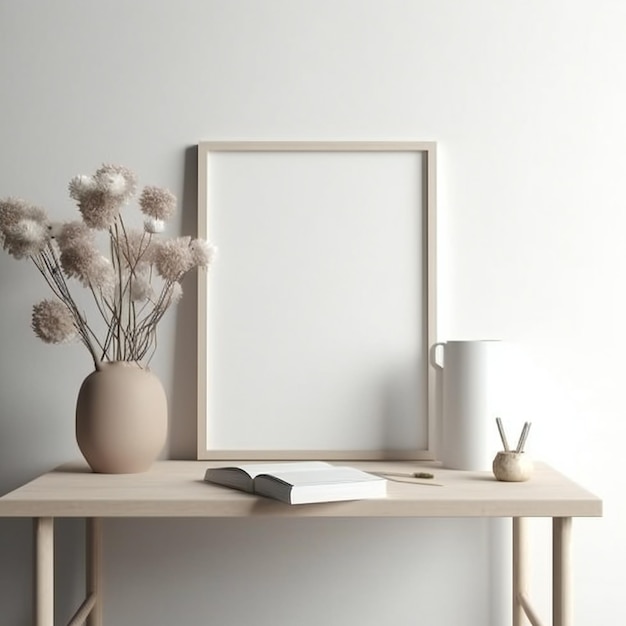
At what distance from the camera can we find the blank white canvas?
1807 mm

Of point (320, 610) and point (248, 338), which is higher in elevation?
point (248, 338)

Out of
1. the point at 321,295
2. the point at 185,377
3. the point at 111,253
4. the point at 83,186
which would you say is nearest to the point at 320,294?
the point at 321,295

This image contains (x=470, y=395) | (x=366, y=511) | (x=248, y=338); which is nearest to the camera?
(x=366, y=511)

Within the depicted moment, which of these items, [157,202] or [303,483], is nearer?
[303,483]

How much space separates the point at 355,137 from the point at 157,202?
47 centimetres

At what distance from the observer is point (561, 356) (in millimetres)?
1824

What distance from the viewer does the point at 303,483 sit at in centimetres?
136

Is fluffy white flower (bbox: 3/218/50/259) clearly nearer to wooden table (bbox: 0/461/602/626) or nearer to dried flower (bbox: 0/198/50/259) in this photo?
dried flower (bbox: 0/198/50/259)

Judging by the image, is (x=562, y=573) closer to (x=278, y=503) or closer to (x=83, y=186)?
(x=278, y=503)

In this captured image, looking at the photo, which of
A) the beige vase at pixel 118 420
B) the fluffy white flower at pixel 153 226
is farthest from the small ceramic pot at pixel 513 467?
the fluffy white flower at pixel 153 226

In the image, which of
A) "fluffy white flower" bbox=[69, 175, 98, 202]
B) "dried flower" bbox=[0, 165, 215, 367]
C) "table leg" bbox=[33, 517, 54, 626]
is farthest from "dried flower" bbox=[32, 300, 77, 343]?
"table leg" bbox=[33, 517, 54, 626]

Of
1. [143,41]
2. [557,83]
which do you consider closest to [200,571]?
[143,41]

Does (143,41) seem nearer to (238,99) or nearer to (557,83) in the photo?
(238,99)

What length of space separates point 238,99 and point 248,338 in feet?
1.66
